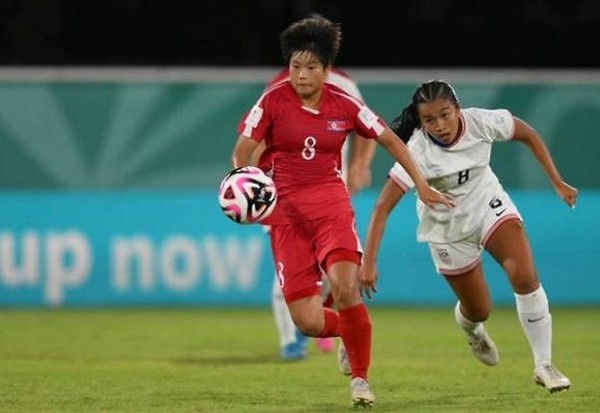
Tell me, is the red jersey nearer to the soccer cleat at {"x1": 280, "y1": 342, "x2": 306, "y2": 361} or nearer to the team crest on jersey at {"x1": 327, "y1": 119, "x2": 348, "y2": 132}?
the team crest on jersey at {"x1": 327, "y1": 119, "x2": 348, "y2": 132}

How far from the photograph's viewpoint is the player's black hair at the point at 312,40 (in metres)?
8.70

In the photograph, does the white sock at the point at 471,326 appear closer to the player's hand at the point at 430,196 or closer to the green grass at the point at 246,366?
the green grass at the point at 246,366

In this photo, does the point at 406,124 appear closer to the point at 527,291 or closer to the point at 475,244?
the point at 475,244

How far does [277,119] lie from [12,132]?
8946 millimetres

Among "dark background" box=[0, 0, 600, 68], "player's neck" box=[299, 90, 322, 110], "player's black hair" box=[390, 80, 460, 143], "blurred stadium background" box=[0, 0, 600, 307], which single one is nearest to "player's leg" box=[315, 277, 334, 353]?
"player's black hair" box=[390, 80, 460, 143]

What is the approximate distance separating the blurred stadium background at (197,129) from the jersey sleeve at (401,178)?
6.61 meters

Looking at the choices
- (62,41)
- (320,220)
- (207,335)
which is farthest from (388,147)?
(62,41)

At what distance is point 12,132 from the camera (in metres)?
17.2

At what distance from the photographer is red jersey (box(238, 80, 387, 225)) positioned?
28.8 feet

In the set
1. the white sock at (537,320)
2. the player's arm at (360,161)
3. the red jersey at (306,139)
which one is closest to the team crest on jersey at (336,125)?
the red jersey at (306,139)

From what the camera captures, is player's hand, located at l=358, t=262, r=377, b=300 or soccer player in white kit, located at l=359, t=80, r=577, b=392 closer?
player's hand, located at l=358, t=262, r=377, b=300

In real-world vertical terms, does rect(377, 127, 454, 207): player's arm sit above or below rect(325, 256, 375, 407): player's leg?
above

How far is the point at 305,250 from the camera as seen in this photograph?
8914 mm

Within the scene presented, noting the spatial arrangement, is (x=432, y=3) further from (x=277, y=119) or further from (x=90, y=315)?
(x=277, y=119)
